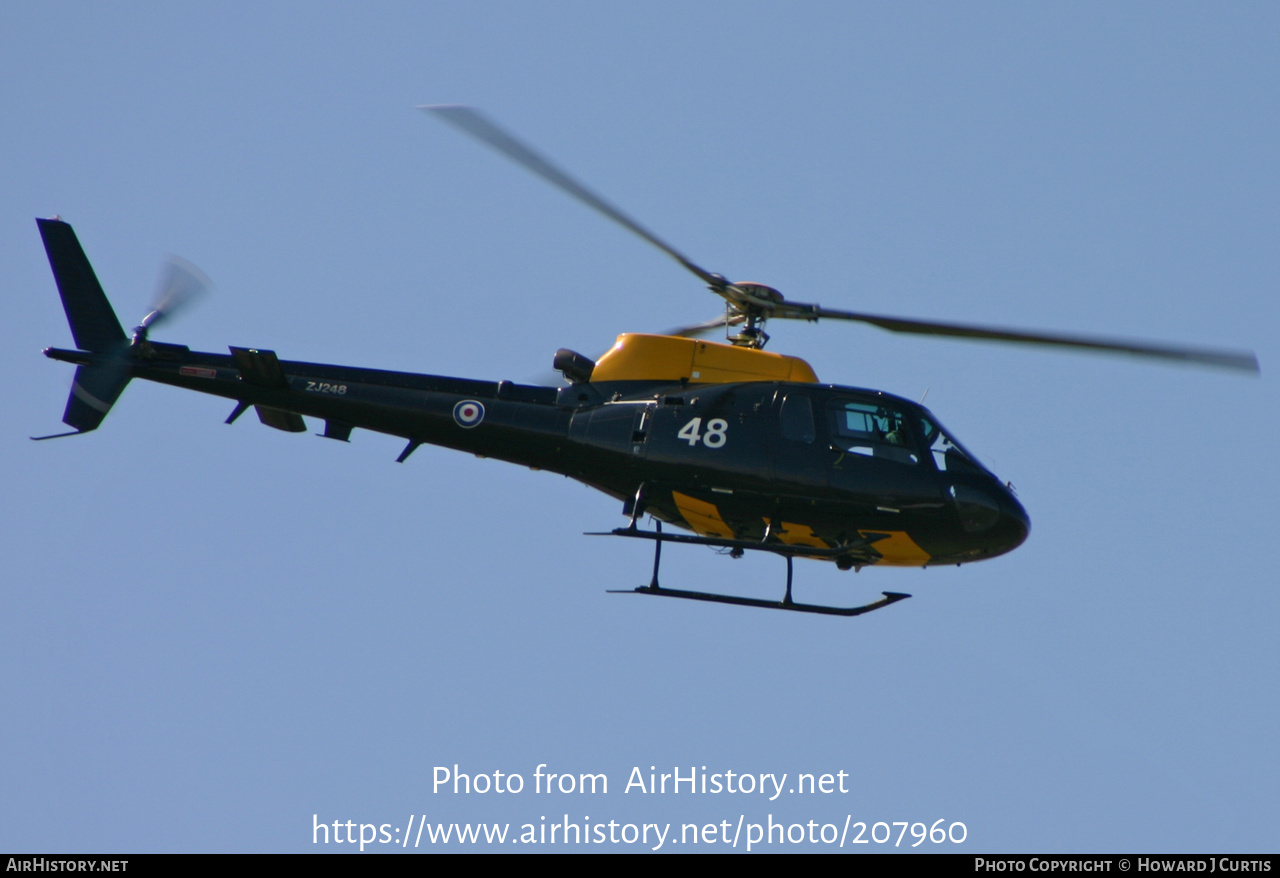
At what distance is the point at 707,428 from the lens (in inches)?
527

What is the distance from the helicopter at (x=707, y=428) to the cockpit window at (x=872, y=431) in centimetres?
1

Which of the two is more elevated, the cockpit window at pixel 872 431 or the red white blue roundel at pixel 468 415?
the cockpit window at pixel 872 431

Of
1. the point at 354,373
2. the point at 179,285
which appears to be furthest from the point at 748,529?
the point at 179,285

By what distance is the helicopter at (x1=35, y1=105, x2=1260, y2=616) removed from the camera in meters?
13.1

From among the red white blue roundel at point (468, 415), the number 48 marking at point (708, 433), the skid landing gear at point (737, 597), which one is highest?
the number 48 marking at point (708, 433)

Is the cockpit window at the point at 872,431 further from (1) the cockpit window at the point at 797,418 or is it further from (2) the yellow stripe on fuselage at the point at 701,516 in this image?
(2) the yellow stripe on fuselage at the point at 701,516

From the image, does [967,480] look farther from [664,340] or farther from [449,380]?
[449,380]

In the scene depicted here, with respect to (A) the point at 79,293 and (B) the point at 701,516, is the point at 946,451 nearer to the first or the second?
(B) the point at 701,516

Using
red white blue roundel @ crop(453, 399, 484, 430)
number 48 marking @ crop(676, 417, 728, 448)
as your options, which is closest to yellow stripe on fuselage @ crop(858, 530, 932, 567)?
number 48 marking @ crop(676, 417, 728, 448)

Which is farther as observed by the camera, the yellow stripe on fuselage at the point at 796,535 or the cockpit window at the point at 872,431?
the yellow stripe on fuselage at the point at 796,535

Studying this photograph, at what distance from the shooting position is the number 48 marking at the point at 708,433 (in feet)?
43.7

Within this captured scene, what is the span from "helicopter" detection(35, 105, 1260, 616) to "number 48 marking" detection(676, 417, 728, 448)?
0.01m

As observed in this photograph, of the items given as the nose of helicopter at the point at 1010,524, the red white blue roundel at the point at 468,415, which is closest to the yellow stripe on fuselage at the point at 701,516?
the red white blue roundel at the point at 468,415
